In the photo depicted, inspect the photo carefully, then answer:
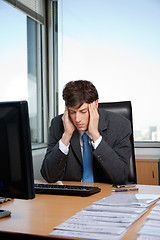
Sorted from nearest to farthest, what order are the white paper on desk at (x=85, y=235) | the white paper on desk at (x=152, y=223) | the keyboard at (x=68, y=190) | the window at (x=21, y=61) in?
the white paper on desk at (x=85, y=235) < the white paper on desk at (x=152, y=223) < the keyboard at (x=68, y=190) < the window at (x=21, y=61)

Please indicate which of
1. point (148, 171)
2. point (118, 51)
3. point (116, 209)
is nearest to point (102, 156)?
point (116, 209)

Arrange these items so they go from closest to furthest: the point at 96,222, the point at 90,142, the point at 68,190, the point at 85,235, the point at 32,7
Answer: the point at 85,235, the point at 96,222, the point at 68,190, the point at 90,142, the point at 32,7

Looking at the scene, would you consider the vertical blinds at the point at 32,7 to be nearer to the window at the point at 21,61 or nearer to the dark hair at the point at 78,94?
the window at the point at 21,61

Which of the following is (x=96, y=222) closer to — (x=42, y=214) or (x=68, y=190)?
(x=42, y=214)

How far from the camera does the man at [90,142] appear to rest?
205 centimetres

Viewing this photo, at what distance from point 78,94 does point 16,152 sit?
1033 mm

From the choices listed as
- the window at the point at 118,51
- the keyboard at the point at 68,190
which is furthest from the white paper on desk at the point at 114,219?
the window at the point at 118,51

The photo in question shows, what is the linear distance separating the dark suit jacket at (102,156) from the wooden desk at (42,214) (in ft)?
0.92

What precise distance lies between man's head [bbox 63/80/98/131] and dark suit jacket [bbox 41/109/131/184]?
16 centimetres

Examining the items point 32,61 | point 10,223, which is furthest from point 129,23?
point 10,223

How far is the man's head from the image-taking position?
2137 mm

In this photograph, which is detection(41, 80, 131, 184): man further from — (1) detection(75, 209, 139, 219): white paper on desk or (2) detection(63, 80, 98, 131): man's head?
(1) detection(75, 209, 139, 219): white paper on desk

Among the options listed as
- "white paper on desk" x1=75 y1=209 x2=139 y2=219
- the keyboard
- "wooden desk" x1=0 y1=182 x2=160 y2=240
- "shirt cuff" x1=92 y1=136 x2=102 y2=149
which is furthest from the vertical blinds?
"white paper on desk" x1=75 y1=209 x2=139 y2=219

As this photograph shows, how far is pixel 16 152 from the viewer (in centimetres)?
119
